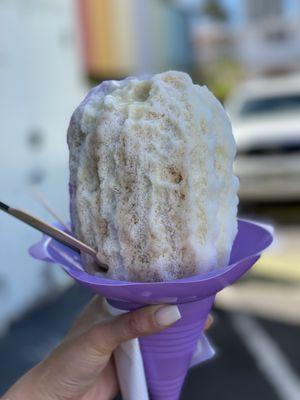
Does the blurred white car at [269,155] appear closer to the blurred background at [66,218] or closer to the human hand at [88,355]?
the blurred background at [66,218]

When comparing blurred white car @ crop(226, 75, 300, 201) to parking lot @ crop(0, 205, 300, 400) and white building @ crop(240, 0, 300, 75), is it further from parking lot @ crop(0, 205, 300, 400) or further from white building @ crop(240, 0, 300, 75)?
white building @ crop(240, 0, 300, 75)

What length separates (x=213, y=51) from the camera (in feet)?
99.3

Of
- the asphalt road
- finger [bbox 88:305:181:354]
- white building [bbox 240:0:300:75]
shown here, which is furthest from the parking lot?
white building [bbox 240:0:300:75]

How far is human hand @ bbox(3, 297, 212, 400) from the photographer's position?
118 centimetres

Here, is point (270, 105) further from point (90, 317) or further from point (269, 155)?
point (90, 317)

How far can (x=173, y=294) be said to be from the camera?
111 centimetres

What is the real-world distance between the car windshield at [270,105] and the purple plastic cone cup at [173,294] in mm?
6717

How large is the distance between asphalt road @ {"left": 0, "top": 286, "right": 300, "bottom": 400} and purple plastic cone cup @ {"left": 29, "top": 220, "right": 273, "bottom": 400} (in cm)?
211

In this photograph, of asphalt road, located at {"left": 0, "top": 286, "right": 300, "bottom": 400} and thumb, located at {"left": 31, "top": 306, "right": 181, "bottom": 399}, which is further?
asphalt road, located at {"left": 0, "top": 286, "right": 300, "bottom": 400}

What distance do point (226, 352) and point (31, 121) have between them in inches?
82.7

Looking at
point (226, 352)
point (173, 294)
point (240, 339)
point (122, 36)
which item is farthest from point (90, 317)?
point (122, 36)

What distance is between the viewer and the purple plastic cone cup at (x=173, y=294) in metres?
1.10

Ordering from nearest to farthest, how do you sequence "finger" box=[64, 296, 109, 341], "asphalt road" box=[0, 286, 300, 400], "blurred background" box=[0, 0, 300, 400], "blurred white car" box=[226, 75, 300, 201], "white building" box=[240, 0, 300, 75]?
"finger" box=[64, 296, 109, 341] → "asphalt road" box=[0, 286, 300, 400] → "blurred background" box=[0, 0, 300, 400] → "blurred white car" box=[226, 75, 300, 201] → "white building" box=[240, 0, 300, 75]

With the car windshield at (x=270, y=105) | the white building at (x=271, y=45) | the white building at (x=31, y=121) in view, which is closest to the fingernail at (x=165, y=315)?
the white building at (x=31, y=121)
